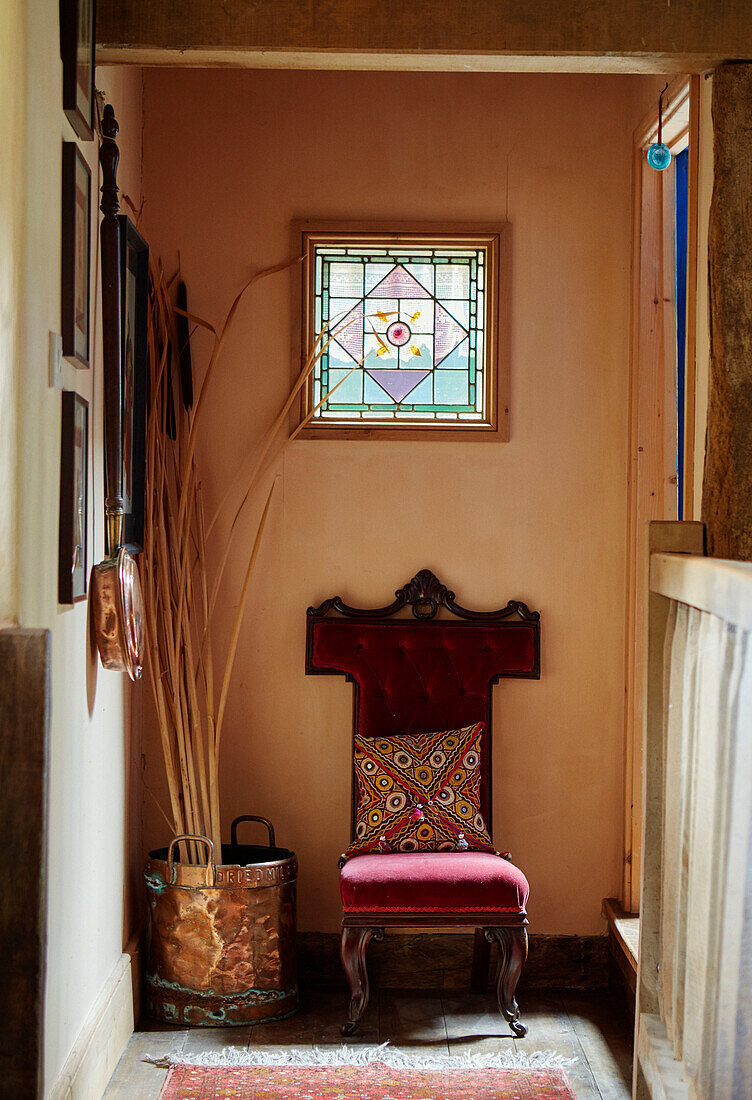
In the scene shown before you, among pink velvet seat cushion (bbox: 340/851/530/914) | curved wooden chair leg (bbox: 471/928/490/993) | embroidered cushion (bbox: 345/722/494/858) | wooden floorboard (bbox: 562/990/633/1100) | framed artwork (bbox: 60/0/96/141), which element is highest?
framed artwork (bbox: 60/0/96/141)

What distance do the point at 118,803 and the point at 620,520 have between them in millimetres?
1822

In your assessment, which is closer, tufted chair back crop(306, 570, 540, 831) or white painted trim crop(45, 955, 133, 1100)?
white painted trim crop(45, 955, 133, 1100)

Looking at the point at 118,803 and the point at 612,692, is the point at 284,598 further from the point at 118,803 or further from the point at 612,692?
the point at 612,692

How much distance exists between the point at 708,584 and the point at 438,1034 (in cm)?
185

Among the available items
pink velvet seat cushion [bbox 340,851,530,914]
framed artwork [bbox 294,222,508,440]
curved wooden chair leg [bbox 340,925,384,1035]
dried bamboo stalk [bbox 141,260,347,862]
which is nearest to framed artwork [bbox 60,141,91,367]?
dried bamboo stalk [bbox 141,260,347,862]

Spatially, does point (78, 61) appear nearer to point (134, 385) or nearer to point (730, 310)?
point (134, 385)

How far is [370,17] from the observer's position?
8.51 ft

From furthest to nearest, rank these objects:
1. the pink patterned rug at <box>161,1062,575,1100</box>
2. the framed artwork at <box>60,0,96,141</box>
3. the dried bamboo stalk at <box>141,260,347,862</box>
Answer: the dried bamboo stalk at <box>141,260,347,862</box>
the pink patterned rug at <box>161,1062,575,1100</box>
the framed artwork at <box>60,0,96,141</box>

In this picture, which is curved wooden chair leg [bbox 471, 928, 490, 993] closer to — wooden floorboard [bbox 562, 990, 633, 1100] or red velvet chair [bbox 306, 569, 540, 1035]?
red velvet chair [bbox 306, 569, 540, 1035]

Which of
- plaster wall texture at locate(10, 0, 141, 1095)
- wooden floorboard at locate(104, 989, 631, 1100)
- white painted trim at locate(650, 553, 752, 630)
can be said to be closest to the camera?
white painted trim at locate(650, 553, 752, 630)

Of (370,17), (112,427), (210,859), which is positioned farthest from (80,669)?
(370,17)

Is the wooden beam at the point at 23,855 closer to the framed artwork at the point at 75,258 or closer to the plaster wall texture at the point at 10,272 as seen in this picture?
the plaster wall texture at the point at 10,272

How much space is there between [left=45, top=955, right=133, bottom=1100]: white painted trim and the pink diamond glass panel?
1837mm

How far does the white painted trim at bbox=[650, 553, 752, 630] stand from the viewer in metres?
1.67
